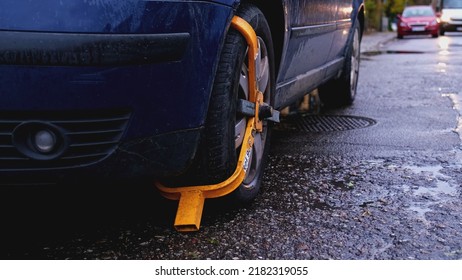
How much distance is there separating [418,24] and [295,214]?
25.1m

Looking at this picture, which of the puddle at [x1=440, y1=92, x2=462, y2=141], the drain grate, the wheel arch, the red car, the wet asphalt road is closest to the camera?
the wet asphalt road

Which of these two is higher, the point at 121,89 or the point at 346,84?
the point at 121,89

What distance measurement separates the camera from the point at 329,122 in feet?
17.7

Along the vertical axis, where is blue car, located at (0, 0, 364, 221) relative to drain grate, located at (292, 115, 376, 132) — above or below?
above

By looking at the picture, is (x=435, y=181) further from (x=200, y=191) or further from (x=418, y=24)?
(x=418, y=24)

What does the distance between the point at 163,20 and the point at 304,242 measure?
0.94 metres

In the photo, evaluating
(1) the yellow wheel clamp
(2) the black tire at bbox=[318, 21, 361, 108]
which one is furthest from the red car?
(1) the yellow wheel clamp

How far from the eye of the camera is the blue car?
80.5 inches

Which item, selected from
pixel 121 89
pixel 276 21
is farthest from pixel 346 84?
pixel 121 89

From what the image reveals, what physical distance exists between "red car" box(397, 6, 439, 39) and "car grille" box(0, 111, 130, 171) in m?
25.6

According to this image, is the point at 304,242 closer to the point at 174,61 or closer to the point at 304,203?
the point at 304,203

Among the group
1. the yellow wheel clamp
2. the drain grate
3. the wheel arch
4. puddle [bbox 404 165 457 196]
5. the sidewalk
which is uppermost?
the wheel arch

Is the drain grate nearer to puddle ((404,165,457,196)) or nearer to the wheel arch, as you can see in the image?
puddle ((404,165,457,196))
